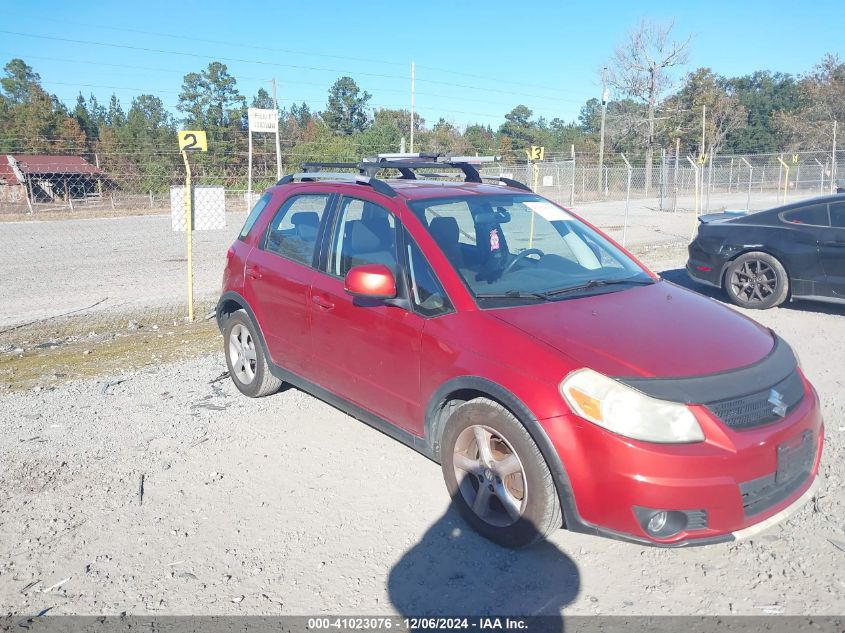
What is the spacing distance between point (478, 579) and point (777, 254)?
690 cm

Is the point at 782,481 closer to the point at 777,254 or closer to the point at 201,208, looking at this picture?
the point at 777,254

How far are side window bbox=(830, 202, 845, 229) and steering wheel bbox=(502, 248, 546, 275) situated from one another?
17.7 feet

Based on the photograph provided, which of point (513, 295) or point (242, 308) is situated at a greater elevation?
point (513, 295)

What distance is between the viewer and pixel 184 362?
6828mm

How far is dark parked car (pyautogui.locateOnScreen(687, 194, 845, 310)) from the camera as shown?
8023mm

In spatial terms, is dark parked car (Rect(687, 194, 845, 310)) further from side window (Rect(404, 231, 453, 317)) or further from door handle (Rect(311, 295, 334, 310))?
door handle (Rect(311, 295, 334, 310))

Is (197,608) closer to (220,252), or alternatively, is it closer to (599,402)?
(599,402)

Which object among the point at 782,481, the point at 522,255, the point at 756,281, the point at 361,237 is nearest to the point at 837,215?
the point at 756,281

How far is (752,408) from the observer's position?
3129 mm

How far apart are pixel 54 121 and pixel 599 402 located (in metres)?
55.4

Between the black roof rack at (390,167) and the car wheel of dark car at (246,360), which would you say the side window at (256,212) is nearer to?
the black roof rack at (390,167)

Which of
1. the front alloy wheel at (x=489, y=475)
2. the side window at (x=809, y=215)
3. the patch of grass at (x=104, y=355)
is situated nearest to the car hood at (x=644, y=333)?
the front alloy wheel at (x=489, y=475)

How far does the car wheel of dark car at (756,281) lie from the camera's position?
8445 millimetres

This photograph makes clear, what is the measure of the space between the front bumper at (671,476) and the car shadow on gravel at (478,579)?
314 mm
